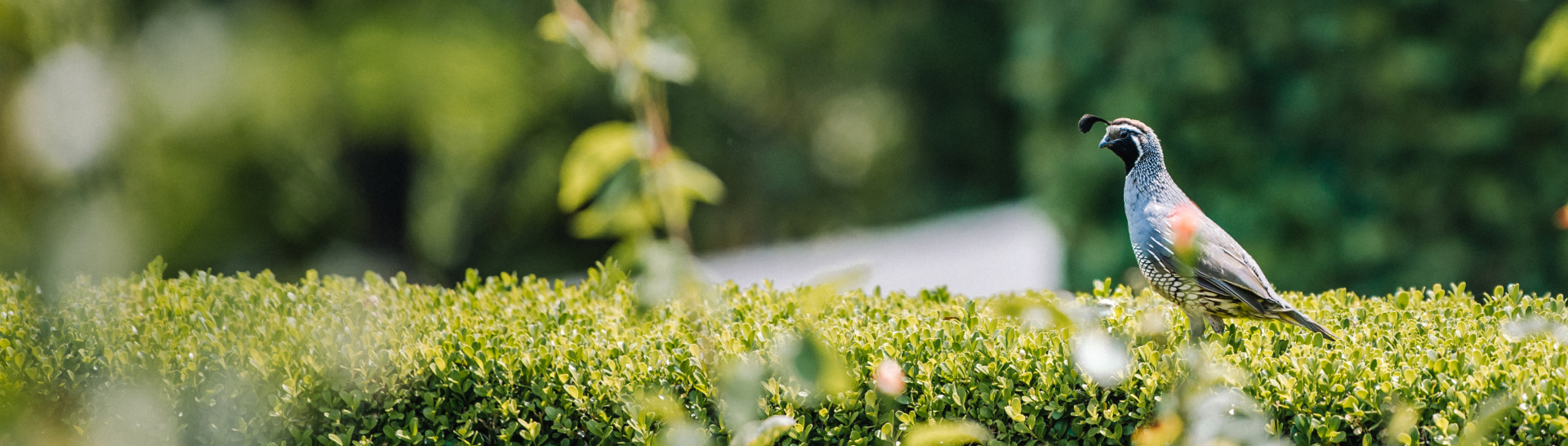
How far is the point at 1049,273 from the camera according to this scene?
9.38 m

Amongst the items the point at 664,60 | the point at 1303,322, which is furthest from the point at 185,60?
the point at 1303,322

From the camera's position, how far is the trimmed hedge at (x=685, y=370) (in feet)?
7.36

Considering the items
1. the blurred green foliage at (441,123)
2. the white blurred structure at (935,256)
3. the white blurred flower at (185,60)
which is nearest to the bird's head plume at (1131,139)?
the blurred green foliage at (441,123)

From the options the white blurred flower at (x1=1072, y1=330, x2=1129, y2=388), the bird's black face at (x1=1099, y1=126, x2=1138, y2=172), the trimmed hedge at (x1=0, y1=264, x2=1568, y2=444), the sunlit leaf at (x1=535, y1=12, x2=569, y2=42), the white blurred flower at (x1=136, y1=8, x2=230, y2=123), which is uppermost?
the white blurred flower at (x1=136, y1=8, x2=230, y2=123)

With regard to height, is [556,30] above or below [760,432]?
above

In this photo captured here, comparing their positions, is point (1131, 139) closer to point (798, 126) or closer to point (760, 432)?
point (760, 432)

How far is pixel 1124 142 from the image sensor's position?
267 centimetres

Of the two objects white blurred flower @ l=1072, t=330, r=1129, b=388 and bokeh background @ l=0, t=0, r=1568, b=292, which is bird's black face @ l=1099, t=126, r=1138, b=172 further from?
bokeh background @ l=0, t=0, r=1568, b=292

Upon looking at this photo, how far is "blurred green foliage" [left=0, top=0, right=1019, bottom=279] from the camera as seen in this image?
678 centimetres

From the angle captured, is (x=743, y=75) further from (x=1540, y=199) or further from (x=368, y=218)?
(x=1540, y=199)

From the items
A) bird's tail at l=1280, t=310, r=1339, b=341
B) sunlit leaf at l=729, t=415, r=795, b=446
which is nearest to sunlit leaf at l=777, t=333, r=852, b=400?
sunlit leaf at l=729, t=415, r=795, b=446

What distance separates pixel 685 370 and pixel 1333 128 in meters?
4.59

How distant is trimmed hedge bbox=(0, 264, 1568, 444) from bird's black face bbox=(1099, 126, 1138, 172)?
38 centimetres

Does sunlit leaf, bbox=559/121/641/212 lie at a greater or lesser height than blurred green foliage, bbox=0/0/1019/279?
lesser
